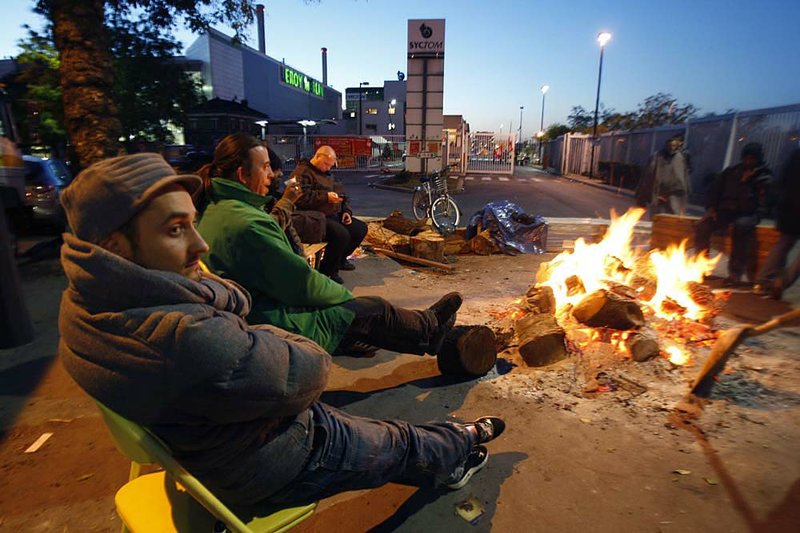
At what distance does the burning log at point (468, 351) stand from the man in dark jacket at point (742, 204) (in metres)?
4.42

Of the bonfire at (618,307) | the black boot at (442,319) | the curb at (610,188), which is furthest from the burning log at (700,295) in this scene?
the curb at (610,188)

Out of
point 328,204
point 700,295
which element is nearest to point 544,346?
point 700,295

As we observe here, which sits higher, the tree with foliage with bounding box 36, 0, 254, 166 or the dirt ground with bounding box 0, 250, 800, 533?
the tree with foliage with bounding box 36, 0, 254, 166

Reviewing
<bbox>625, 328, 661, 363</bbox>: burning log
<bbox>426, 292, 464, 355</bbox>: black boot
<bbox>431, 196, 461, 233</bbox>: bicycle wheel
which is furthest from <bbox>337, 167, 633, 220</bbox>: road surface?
<bbox>426, 292, 464, 355</bbox>: black boot

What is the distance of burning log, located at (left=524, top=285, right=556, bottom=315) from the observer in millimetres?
4410

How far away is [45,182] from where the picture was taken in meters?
8.91

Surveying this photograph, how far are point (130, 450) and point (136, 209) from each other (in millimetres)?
713

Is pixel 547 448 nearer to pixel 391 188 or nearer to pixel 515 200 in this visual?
pixel 515 200

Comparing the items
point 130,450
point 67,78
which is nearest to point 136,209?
point 130,450

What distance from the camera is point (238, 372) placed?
4.34ft

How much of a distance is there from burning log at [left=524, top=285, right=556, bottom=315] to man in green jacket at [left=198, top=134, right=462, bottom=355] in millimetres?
1721

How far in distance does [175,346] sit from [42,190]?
32.7 ft

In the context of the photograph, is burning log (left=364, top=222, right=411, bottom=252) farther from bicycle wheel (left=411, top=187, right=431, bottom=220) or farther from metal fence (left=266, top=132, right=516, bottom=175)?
metal fence (left=266, top=132, right=516, bottom=175)

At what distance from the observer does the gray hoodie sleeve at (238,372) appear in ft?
4.08
